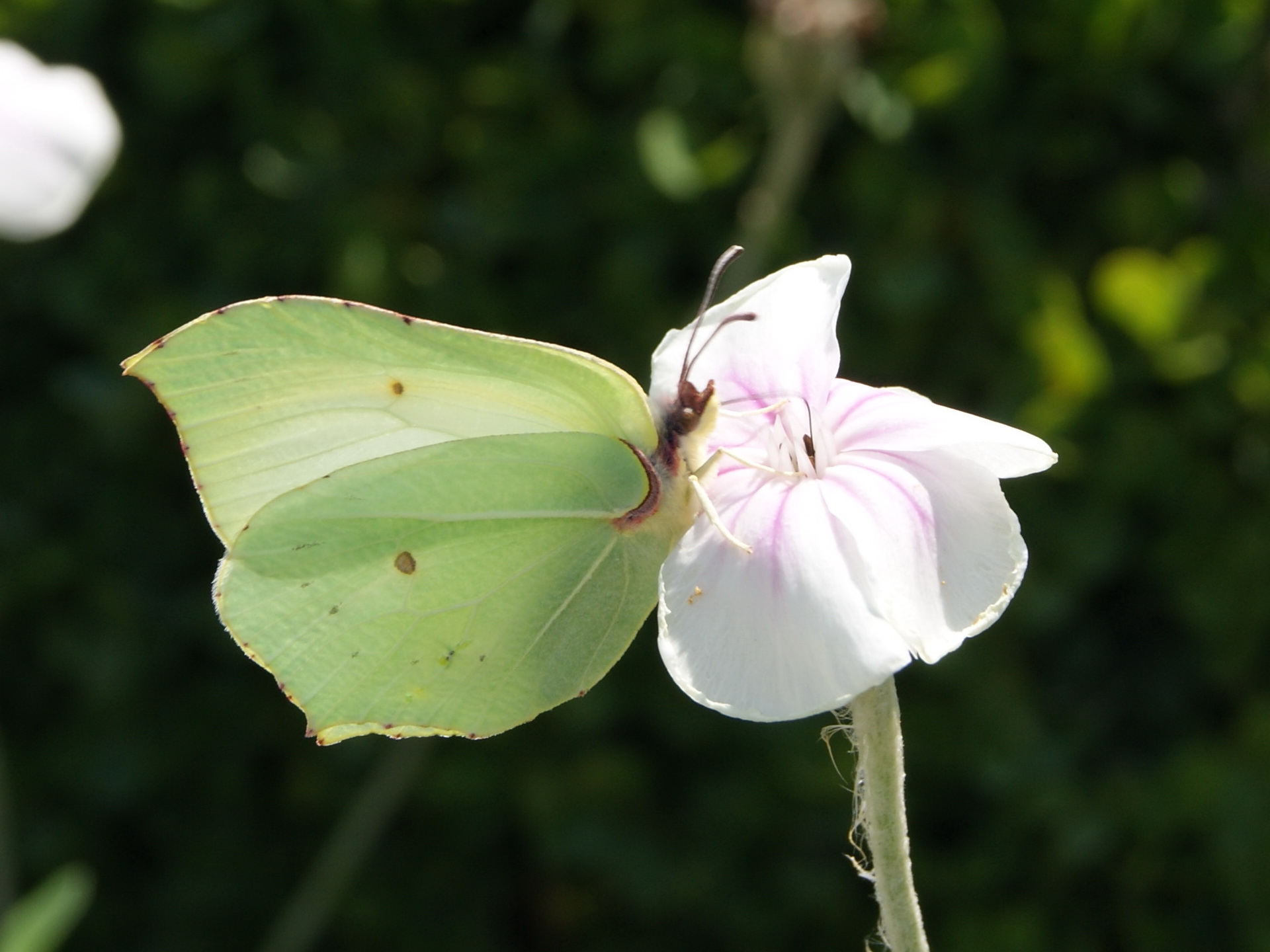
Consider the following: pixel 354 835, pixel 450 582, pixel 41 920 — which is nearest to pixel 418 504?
pixel 450 582

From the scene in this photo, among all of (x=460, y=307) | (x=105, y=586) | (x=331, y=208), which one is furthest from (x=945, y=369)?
(x=105, y=586)

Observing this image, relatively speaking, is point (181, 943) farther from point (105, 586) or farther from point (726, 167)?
point (726, 167)

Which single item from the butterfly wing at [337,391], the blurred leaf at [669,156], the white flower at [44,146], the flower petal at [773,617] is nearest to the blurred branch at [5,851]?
the white flower at [44,146]

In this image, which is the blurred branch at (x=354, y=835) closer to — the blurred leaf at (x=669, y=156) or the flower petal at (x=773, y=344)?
the blurred leaf at (x=669, y=156)

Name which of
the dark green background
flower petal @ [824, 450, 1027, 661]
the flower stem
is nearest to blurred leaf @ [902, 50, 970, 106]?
the dark green background

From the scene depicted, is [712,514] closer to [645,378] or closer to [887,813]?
[887,813]
